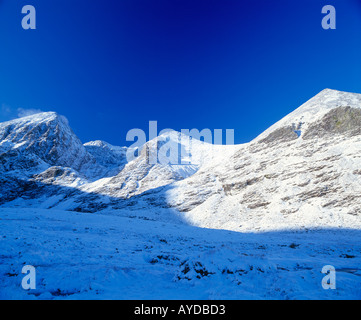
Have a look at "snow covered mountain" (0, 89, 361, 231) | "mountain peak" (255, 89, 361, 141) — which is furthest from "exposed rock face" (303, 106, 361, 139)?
"mountain peak" (255, 89, 361, 141)

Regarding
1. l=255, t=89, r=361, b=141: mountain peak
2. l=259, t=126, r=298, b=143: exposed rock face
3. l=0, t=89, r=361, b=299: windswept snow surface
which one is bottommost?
l=0, t=89, r=361, b=299: windswept snow surface

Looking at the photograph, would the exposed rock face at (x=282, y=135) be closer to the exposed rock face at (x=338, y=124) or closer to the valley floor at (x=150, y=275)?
the exposed rock face at (x=338, y=124)

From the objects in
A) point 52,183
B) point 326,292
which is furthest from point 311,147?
point 52,183

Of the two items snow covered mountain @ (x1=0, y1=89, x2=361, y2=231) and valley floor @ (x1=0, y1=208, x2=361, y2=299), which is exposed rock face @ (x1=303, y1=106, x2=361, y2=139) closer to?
snow covered mountain @ (x1=0, y1=89, x2=361, y2=231)

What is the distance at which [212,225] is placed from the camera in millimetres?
38844

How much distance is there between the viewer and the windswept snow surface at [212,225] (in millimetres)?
7574

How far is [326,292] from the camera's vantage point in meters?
6.89

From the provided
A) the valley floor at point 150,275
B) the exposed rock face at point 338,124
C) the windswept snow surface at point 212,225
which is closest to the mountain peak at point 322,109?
the windswept snow surface at point 212,225

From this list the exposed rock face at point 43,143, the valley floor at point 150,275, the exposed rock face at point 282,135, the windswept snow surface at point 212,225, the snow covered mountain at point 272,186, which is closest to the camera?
the valley floor at point 150,275

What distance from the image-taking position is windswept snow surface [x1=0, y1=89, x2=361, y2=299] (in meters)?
7.57

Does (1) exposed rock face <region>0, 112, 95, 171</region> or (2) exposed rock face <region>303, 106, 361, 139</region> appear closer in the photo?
(2) exposed rock face <region>303, 106, 361, 139</region>

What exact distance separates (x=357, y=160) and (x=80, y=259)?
4533cm

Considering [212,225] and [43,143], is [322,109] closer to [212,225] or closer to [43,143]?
[212,225]


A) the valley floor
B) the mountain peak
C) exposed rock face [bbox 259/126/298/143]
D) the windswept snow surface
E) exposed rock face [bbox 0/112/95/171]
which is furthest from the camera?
exposed rock face [bbox 0/112/95/171]
